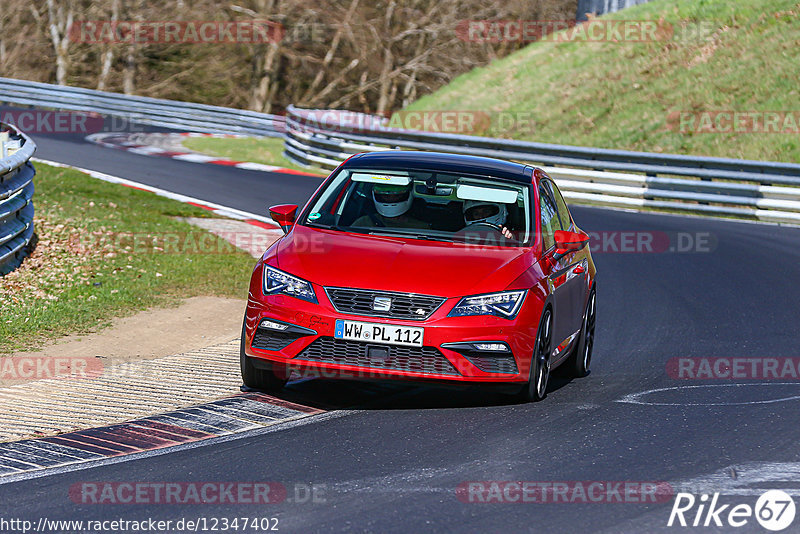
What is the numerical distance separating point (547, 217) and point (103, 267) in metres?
5.93

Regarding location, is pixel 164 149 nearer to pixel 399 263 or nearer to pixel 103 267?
pixel 103 267

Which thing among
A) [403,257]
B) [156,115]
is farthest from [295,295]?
[156,115]

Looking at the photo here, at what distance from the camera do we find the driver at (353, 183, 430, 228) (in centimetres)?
857

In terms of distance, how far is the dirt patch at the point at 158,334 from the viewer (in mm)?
9461

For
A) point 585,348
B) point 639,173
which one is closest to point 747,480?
point 585,348

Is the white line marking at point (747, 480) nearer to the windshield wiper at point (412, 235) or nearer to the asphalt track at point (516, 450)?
the asphalt track at point (516, 450)

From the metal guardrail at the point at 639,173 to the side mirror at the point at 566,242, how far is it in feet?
43.1

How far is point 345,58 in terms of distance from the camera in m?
50.1

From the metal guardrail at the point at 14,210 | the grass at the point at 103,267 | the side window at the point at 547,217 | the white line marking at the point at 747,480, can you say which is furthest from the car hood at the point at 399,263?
the metal guardrail at the point at 14,210

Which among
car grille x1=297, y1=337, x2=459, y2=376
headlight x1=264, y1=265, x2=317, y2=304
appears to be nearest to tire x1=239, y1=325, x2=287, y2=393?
headlight x1=264, y1=265, x2=317, y2=304

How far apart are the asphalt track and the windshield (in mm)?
1149

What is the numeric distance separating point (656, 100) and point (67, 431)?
83.8 feet

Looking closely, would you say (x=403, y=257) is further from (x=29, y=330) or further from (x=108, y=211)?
(x=108, y=211)

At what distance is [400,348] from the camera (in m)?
7.38
